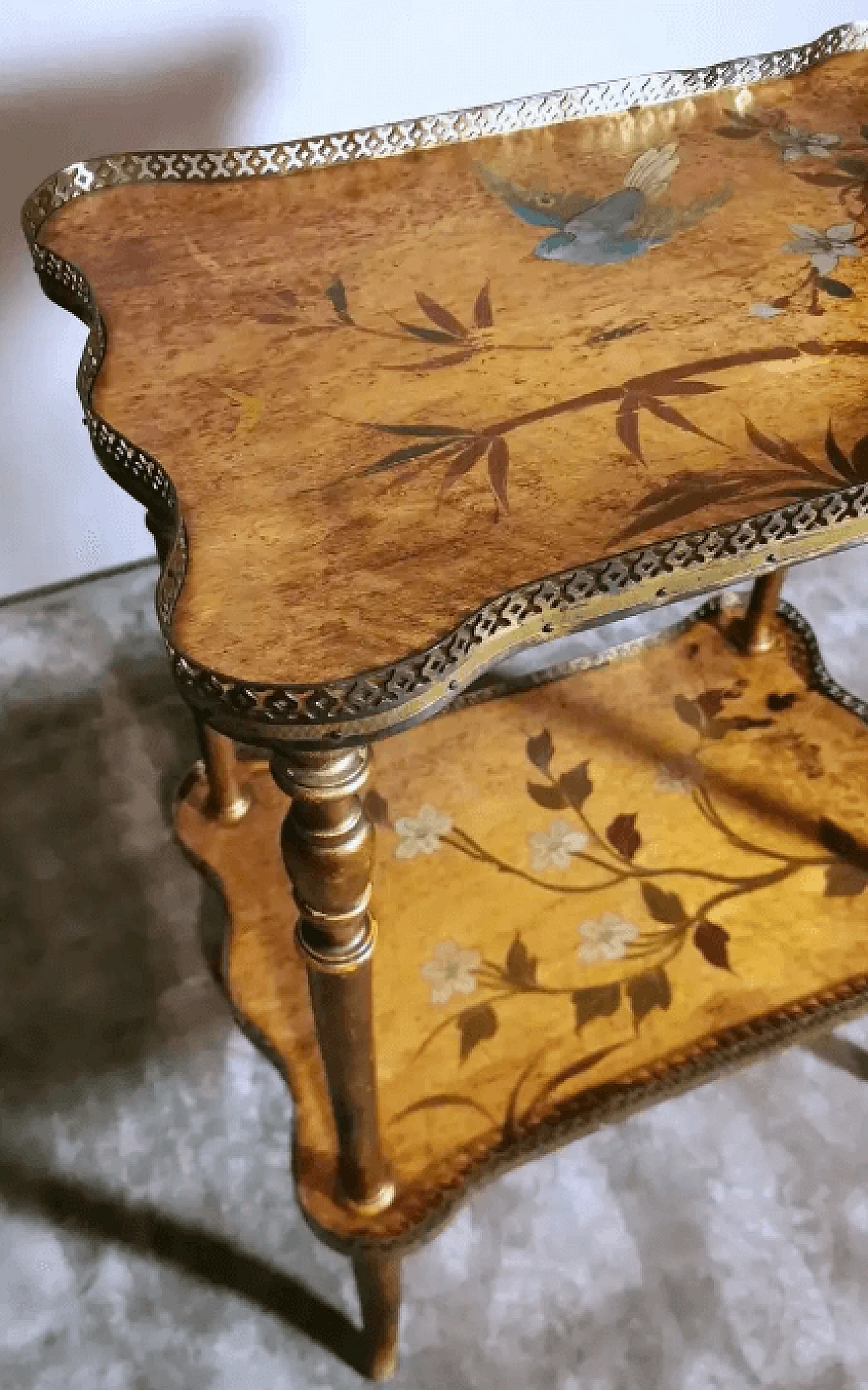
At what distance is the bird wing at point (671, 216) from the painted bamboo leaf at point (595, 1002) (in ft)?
1.89

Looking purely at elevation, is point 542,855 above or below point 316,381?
below

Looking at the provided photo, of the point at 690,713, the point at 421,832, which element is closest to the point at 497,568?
the point at 421,832

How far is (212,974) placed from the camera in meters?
1.20

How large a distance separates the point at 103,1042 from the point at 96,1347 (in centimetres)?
27

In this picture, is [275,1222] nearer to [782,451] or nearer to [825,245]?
[782,451]

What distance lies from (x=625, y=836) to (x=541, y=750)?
4.9 inches

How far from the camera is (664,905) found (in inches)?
40.3

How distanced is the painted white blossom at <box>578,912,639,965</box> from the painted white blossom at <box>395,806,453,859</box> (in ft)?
0.51

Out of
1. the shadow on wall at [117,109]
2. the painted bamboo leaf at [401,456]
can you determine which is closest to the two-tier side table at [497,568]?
the painted bamboo leaf at [401,456]

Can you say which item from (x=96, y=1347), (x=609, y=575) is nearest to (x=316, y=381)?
(x=609, y=575)

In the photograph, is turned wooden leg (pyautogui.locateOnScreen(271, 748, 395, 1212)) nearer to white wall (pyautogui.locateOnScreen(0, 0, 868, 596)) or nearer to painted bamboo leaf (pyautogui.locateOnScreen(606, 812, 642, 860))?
painted bamboo leaf (pyautogui.locateOnScreen(606, 812, 642, 860))

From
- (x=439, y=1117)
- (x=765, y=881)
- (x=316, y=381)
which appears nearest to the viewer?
(x=316, y=381)

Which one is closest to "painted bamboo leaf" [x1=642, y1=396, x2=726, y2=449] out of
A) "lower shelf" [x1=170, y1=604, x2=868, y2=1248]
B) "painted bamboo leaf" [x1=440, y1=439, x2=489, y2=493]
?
"painted bamboo leaf" [x1=440, y1=439, x2=489, y2=493]

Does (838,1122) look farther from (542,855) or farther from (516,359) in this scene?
(516,359)
